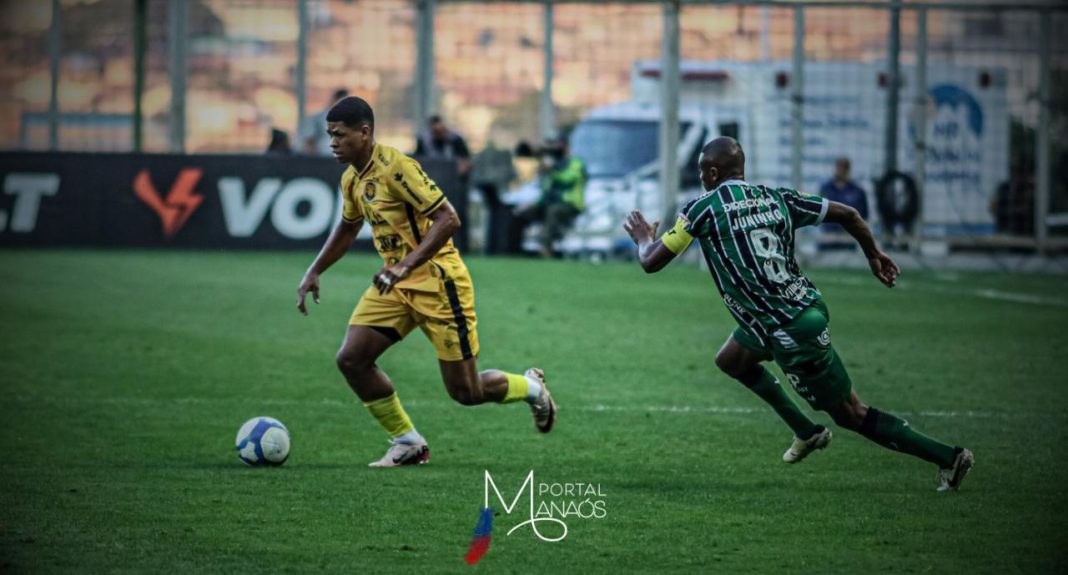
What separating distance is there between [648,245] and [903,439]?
1466mm

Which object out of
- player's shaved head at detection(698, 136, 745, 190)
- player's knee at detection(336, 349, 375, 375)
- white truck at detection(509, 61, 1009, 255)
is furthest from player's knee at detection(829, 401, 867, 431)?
white truck at detection(509, 61, 1009, 255)

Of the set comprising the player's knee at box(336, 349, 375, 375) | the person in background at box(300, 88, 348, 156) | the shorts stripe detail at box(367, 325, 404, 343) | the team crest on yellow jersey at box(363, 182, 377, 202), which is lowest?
the player's knee at box(336, 349, 375, 375)

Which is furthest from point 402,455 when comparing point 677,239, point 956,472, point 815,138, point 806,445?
point 815,138

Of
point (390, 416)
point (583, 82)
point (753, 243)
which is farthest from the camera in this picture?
point (583, 82)

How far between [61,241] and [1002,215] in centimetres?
1444

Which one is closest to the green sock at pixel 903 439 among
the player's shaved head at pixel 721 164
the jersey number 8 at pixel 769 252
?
the jersey number 8 at pixel 769 252

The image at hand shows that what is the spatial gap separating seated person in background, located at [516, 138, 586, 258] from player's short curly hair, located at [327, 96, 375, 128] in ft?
56.0

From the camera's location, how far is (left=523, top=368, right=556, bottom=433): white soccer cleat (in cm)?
901

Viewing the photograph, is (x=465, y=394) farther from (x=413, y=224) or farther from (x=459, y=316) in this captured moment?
(x=413, y=224)

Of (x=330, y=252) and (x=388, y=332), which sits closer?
(x=388, y=332)

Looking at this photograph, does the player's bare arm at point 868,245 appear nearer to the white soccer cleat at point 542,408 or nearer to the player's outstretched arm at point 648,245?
the player's outstretched arm at point 648,245

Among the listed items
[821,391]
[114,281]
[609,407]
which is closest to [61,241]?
[114,281]

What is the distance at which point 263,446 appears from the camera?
323 inches

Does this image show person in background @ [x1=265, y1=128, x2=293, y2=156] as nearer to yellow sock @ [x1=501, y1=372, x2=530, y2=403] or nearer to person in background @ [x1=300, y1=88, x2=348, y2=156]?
person in background @ [x1=300, y1=88, x2=348, y2=156]
